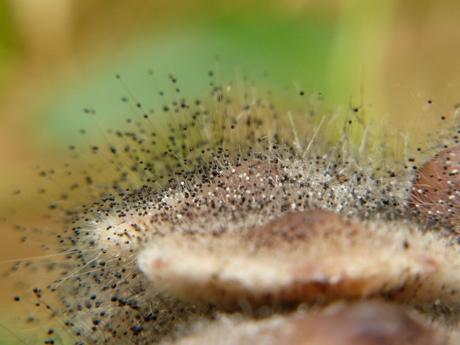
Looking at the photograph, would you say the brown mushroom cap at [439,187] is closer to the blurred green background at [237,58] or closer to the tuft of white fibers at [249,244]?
the tuft of white fibers at [249,244]

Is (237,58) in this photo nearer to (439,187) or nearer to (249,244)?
(439,187)

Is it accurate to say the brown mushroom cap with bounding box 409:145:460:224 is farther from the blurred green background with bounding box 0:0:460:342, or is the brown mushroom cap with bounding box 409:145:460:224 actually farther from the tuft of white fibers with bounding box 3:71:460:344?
the blurred green background with bounding box 0:0:460:342

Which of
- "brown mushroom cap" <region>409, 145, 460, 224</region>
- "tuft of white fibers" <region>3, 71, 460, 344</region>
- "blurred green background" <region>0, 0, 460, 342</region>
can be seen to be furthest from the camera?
"blurred green background" <region>0, 0, 460, 342</region>

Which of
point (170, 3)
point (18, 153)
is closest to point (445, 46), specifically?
point (170, 3)

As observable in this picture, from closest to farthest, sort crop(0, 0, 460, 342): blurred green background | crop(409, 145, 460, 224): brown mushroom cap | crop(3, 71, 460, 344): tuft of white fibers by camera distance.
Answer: crop(3, 71, 460, 344): tuft of white fibers < crop(409, 145, 460, 224): brown mushroom cap < crop(0, 0, 460, 342): blurred green background

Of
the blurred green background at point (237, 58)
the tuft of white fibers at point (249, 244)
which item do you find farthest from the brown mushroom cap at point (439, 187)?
the blurred green background at point (237, 58)

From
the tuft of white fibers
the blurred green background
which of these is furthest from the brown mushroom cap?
the blurred green background

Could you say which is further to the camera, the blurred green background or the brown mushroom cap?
the blurred green background
